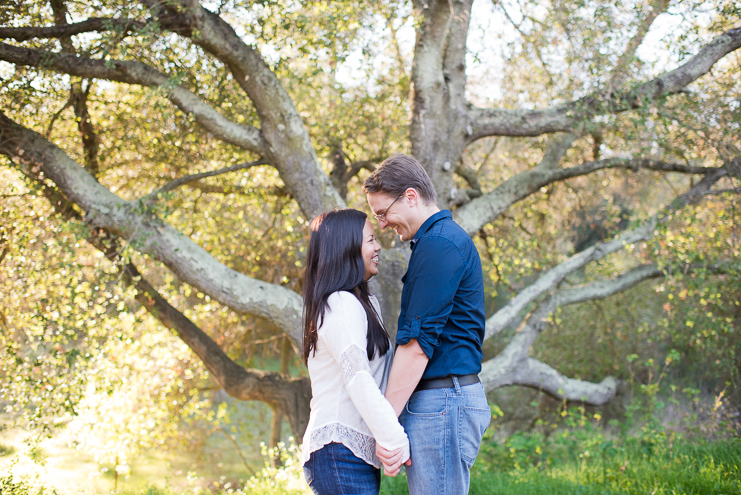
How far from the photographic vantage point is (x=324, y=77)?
297 inches

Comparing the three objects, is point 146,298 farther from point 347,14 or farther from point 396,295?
point 347,14

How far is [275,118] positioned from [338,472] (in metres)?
3.78

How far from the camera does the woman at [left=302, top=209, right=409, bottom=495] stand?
1.84 m

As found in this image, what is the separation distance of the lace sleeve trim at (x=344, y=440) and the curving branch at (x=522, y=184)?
397 cm

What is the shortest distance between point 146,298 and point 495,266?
4.31 metres

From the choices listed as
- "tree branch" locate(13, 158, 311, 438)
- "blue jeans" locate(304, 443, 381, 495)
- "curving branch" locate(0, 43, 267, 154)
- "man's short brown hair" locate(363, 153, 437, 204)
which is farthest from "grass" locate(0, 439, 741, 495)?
"curving branch" locate(0, 43, 267, 154)

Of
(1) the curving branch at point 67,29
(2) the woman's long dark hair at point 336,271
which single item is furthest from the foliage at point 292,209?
(2) the woman's long dark hair at point 336,271

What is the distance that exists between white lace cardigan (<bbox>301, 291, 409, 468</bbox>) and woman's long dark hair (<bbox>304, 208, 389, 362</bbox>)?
4 cm

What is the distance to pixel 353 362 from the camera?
185 centimetres

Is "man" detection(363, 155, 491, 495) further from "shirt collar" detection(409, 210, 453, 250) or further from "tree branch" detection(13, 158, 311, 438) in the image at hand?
"tree branch" detection(13, 158, 311, 438)

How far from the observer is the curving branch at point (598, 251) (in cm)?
578

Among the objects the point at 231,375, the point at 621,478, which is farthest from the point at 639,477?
the point at 231,375

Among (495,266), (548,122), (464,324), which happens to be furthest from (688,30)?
(464,324)

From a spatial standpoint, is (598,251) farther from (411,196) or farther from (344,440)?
(344,440)
